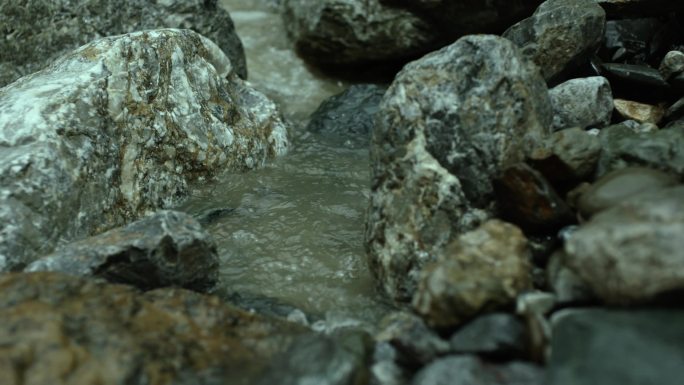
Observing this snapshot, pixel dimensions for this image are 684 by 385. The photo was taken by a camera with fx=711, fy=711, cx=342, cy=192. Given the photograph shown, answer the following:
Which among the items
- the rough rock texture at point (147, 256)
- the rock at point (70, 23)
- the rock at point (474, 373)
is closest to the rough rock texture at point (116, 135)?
the rough rock texture at point (147, 256)

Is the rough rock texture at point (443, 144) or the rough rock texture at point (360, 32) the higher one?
the rough rock texture at point (443, 144)

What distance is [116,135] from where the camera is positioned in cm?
452

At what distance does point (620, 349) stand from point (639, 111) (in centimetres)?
275

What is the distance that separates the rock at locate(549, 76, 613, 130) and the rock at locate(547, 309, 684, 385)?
2073 mm

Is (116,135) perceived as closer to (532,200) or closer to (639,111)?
(532,200)

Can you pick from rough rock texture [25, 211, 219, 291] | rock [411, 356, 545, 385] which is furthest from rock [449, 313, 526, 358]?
rough rock texture [25, 211, 219, 291]

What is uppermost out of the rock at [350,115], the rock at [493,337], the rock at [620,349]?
the rock at [620,349]

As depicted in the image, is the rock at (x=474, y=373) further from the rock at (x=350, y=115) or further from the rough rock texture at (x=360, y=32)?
the rough rock texture at (x=360, y=32)

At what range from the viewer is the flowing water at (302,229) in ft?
12.5

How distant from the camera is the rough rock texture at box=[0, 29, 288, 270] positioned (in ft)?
12.6

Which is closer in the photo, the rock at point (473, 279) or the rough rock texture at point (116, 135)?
the rock at point (473, 279)

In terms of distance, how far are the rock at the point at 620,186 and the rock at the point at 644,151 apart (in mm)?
151

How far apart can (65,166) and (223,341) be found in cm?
172

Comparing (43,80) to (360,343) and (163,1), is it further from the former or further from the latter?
(360,343)
